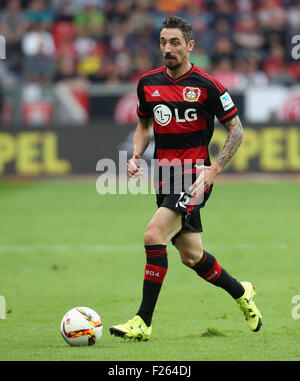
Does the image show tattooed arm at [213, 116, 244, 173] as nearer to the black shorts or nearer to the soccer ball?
the black shorts

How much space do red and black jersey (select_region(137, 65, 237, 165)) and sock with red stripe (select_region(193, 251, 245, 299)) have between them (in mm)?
775

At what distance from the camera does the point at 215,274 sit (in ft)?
20.9

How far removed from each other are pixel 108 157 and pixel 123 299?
32.4ft

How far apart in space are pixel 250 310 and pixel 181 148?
4.52 feet

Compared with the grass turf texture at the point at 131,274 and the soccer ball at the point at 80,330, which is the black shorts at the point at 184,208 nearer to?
the grass turf texture at the point at 131,274

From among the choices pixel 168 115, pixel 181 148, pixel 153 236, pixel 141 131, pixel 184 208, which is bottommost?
pixel 153 236

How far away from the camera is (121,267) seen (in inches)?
370

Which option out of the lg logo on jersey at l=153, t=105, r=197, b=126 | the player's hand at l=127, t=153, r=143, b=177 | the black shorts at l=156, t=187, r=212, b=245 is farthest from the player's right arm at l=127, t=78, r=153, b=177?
the black shorts at l=156, t=187, r=212, b=245

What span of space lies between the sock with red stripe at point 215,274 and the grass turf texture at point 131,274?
0.33 metres

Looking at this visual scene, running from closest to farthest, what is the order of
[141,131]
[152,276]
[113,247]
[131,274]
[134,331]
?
[134,331] → [152,276] → [141,131] → [131,274] → [113,247]

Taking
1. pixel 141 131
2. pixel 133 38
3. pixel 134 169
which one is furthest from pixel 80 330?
pixel 133 38

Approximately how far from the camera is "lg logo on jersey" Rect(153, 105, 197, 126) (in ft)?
20.4

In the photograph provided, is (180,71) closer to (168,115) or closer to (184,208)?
(168,115)
